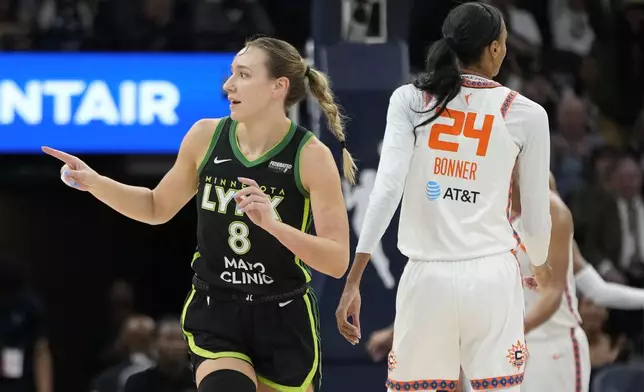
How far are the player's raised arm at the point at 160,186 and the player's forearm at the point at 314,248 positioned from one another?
1.70 feet

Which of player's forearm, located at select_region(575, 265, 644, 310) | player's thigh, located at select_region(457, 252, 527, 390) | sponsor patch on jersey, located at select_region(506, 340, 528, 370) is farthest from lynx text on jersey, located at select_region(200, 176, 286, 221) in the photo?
player's forearm, located at select_region(575, 265, 644, 310)

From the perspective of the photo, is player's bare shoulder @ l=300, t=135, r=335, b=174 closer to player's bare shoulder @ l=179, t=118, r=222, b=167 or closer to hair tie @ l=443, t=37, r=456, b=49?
player's bare shoulder @ l=179, t=118, r=222, b=167

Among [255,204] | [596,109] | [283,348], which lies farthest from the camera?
[596,109]

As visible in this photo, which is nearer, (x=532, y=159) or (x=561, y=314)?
(x=532, y=159)

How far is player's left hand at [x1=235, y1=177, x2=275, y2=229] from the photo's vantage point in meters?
3.52

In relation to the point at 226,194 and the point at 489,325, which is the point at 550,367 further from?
the point at 226,194

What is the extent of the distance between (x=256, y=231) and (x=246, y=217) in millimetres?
60

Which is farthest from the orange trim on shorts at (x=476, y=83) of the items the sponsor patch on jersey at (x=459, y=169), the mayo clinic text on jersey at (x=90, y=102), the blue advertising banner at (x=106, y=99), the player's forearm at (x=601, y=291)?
the mayo clinic text on jersey at (x=90, y=102)

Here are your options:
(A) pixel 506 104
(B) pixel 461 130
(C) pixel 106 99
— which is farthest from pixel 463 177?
(C) pixel 106 99

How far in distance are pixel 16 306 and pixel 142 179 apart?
1517 millimetres

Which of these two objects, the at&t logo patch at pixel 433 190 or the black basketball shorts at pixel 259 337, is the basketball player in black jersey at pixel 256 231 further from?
the at&t logo patch at pixel 433 190

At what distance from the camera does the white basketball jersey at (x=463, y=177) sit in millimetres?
3883

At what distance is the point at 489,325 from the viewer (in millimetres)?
3842

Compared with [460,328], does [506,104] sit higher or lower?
higher
